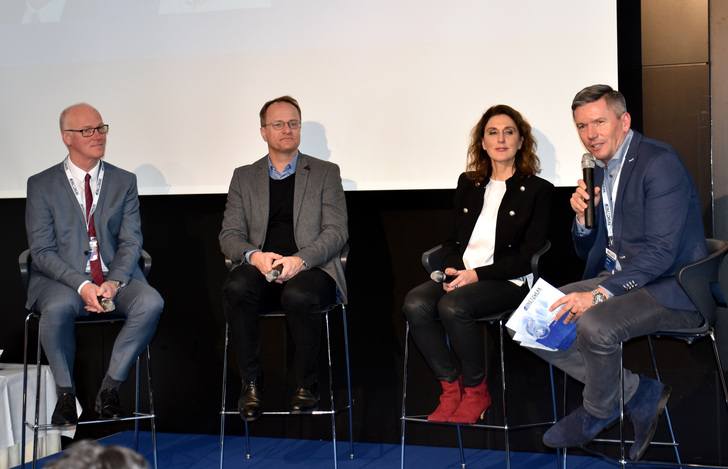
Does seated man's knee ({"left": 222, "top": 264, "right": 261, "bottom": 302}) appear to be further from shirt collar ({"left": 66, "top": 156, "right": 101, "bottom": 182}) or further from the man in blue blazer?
the man in blue blazer

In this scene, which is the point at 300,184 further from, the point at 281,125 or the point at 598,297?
the point at 598,297

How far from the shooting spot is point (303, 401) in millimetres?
2883

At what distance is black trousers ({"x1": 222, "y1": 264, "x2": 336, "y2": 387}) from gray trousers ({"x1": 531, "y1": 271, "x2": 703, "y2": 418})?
1082 millimetres

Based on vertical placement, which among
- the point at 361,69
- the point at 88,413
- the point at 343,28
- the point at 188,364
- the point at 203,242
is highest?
the point at 343,28

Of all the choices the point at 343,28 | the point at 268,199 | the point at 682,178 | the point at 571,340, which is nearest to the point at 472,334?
the point at 571,340

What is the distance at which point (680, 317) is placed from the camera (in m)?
2.46

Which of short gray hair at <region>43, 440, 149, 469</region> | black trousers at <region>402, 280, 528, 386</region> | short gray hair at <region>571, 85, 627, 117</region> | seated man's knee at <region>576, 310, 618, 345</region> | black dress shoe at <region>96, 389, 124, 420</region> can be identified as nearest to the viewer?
short gray hair at <region>43, 440, 149, 469</region>

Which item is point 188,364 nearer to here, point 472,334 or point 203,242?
point 203,242

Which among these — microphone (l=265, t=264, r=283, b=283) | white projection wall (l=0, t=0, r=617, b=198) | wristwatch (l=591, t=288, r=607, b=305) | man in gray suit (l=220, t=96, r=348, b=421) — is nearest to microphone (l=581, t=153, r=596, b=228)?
wristwatch (l=591, t=288, r=607, b=305)

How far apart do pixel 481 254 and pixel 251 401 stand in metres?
1.16

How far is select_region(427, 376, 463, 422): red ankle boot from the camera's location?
2.82 meters

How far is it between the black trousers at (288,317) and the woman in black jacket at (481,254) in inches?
15.9

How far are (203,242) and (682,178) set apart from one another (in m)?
2.45

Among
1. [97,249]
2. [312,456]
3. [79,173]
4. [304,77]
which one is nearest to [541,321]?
[312,456]
